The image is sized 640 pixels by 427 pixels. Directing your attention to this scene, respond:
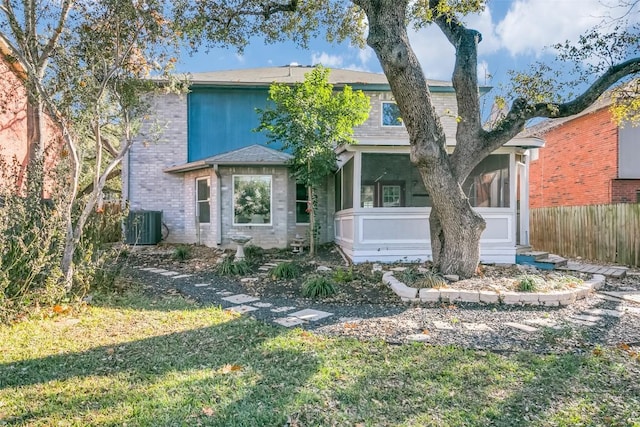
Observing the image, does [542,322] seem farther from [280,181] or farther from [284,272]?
[280,181]

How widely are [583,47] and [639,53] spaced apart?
3.01 feet

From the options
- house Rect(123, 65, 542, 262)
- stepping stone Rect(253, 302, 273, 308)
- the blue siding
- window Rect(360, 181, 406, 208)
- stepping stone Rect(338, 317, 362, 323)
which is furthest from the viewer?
the blue siding

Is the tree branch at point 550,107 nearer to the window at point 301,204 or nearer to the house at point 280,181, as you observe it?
the house at point 280,181

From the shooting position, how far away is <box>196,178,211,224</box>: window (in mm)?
11867

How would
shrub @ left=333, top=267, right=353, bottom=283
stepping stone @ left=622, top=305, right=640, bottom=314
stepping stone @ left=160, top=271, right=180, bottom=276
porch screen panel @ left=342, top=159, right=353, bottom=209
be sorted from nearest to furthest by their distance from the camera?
1. stepping stone @ left=622, top=305, right=640, bottom=314
2. shrub @ left=333, top=267, right=353, bottom=283
3. stepping stone @ left=160, top=271, right=180, bottom=276
4. porch screen panel @ left=342, top=159, right=353, bottom=209

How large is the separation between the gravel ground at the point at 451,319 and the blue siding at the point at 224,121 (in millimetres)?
6953

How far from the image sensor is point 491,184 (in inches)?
356

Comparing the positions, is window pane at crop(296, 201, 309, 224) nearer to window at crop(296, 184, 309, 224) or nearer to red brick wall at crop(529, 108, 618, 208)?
window at crop(296, 184, 309, 224)

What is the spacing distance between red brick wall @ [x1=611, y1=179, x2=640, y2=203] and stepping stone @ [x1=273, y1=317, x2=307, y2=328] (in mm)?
13680

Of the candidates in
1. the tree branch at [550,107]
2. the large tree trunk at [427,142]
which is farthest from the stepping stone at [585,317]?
the tree branch at [550,107]

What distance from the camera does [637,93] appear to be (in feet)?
24.1

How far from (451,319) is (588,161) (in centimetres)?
1319

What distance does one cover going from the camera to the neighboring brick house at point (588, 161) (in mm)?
12898

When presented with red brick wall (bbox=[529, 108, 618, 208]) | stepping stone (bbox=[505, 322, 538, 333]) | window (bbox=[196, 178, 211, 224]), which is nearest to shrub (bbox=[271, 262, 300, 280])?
stepping stone (bbox=[505, 322, 538, 333])
